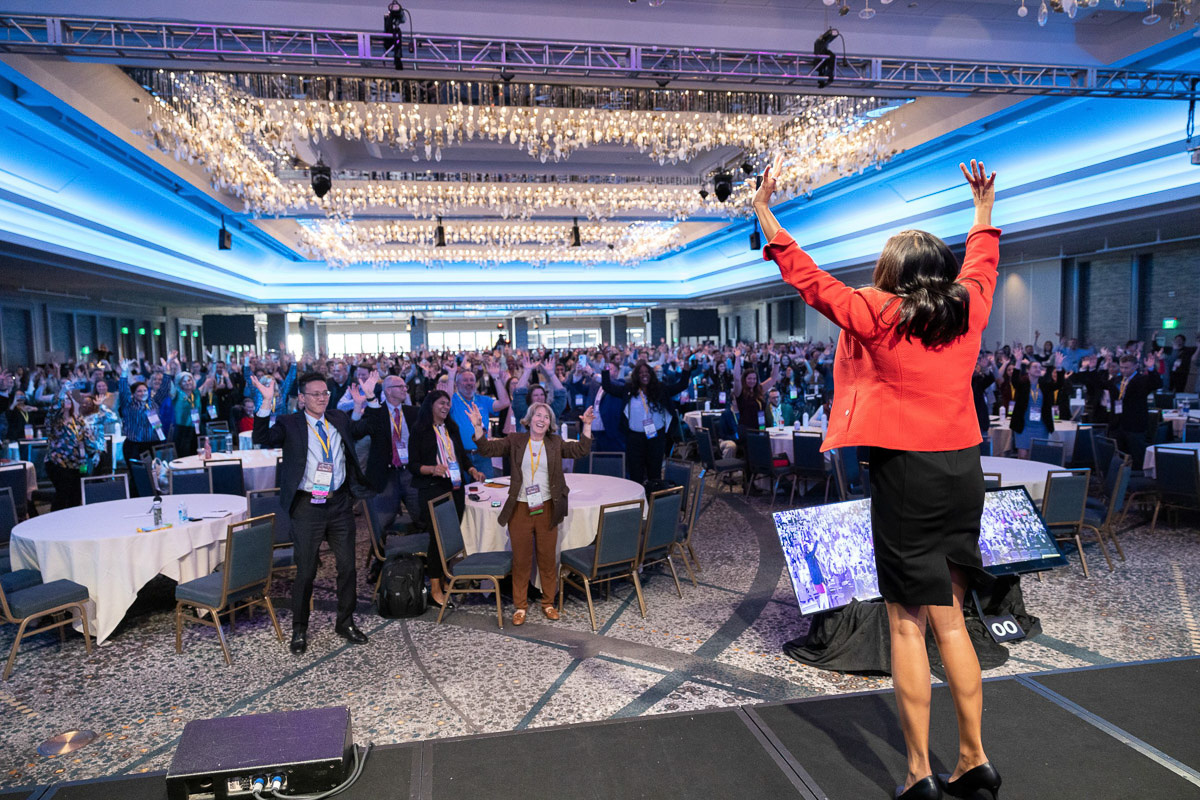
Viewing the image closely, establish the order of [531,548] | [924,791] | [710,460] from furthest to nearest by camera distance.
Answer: [710,460], [531,548], [924,791]

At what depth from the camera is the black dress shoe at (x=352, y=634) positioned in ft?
14.5

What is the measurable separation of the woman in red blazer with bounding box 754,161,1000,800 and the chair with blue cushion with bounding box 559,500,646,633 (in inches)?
107

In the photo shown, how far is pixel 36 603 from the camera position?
411 centimetres

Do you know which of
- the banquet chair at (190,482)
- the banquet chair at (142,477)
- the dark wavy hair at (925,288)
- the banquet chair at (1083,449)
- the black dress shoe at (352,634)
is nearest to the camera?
the dark wavy hair at (925,288)

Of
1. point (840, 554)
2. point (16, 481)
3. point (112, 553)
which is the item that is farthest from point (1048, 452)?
point (16, 481)

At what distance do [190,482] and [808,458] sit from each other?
6.07 meters

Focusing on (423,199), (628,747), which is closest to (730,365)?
(423,199)

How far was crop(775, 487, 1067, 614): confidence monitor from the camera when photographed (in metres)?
3.84

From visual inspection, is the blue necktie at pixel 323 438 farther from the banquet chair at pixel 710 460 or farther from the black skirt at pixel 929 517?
the banquet chair at pixel 710 460

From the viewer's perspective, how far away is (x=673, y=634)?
4469 mm

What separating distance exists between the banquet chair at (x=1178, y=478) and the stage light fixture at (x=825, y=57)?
4.63 metres

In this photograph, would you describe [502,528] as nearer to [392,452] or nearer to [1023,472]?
→ [392,452]

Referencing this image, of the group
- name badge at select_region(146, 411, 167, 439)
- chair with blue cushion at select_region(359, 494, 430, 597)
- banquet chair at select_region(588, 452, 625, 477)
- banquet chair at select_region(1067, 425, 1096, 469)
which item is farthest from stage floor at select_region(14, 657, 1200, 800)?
name badge at select_region(146, 411, 167, 439)

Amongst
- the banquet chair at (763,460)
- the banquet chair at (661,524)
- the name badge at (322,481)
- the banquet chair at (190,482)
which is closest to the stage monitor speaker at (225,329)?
the banquet chair at (190,482)
